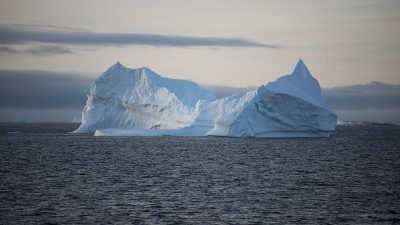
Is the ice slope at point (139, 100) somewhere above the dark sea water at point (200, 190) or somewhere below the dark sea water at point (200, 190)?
above

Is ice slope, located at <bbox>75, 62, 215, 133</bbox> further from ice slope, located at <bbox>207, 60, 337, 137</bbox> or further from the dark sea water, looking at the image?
the dark sea water

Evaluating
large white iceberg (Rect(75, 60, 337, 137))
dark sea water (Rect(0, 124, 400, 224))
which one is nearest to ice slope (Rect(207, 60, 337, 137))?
large white iceberg (Rect(75, 60, 337, 137))

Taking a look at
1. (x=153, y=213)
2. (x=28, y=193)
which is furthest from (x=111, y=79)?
(x=153, y=213)

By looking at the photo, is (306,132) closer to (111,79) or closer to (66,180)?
(111,79)

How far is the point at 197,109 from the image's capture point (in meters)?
62.0

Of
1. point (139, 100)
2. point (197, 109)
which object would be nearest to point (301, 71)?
point (197, 109)

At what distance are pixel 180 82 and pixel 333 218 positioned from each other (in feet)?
169

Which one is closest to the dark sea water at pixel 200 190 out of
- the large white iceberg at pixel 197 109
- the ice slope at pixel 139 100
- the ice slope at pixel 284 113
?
the ice slope at pixel 284 113

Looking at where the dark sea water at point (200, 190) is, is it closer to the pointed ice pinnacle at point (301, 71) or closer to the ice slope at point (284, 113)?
the ice slope at point (284, 113)

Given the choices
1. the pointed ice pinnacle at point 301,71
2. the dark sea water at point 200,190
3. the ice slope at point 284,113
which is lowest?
the dark sea water at point 200,190

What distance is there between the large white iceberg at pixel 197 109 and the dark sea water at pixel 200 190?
12163 millimetres

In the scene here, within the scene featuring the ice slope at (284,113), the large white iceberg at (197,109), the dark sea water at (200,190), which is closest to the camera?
the dark sea water at (200,190)

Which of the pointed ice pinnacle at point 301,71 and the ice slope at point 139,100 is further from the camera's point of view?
the ice slope at point 139,100

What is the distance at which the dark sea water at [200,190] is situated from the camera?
2077 cm
